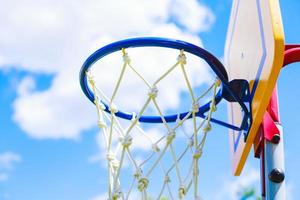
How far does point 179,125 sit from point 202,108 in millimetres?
164

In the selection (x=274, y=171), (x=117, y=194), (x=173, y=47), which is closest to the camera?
(x=274, y=171)

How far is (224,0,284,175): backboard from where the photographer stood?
1.88m

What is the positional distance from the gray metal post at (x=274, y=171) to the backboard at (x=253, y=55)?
0.11 m

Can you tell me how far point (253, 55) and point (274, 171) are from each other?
0.50 meters

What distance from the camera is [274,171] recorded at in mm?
2016

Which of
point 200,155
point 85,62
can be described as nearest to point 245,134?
point 200,155

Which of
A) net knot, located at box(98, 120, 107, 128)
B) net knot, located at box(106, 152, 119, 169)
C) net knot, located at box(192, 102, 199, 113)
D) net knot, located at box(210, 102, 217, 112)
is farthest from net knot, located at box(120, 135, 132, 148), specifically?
net knot, located at box(210, 102, 217, 112)

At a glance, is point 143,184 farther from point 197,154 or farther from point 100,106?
point 100,106

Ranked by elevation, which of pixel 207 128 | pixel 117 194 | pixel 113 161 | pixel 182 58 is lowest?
pixel 117 194

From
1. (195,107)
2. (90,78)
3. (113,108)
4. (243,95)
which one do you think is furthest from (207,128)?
(90,78)

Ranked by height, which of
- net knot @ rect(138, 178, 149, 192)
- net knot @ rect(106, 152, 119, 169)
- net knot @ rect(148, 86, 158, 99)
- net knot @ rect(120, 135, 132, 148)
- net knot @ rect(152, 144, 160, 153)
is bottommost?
net knot @ rect(138, 178, 149, 192)

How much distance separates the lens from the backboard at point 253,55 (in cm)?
188

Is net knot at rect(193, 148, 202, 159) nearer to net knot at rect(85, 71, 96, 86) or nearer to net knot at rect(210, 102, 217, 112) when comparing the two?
net knot at rect(210, 102, 217, 112)

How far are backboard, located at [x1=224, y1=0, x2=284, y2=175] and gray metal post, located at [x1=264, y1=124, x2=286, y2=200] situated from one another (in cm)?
11
